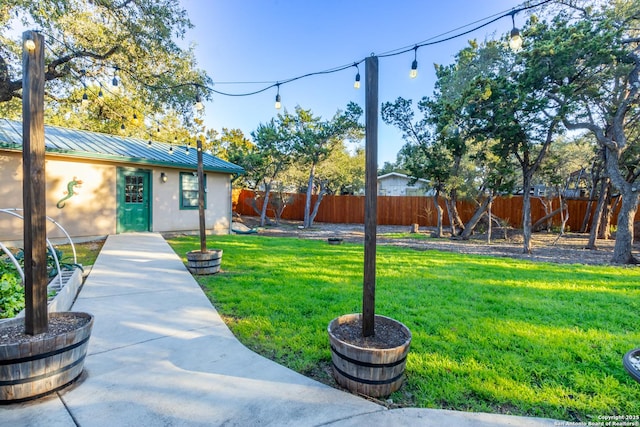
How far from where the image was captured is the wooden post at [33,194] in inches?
75.2

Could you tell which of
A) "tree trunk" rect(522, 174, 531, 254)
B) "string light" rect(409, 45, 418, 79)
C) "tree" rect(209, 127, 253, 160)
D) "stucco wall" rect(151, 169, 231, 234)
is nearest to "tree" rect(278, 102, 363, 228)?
"stucco wall" rect(151, 169, 231, 234)

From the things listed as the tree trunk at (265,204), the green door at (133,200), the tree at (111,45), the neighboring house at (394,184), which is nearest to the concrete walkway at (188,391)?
the tree at (111,45)

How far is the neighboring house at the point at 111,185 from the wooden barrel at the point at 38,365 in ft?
24.4

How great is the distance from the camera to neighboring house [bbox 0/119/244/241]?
7234 mm

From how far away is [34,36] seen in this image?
204 centimetres

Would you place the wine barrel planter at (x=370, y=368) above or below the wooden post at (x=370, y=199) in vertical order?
below

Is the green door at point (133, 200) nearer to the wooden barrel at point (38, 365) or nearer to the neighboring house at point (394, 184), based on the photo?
the wooden barrel at point (38, 365)

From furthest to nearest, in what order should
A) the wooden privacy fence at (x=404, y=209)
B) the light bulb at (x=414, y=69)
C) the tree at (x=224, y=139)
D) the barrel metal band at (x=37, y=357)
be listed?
the tree at (x=224, y=139) < the wooden privacy fence at (x=404, y=209) < the light bulb at (x=414, y=69) < the barrel metal band at (x=37, y=357)

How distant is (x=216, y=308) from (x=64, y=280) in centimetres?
203

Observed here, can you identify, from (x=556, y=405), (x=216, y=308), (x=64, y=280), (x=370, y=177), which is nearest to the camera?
(x=556, y=405)

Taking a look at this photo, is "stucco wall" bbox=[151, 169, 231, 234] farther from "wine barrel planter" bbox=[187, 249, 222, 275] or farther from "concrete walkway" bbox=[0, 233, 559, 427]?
"concrete walkway" bbox=[0, 233, 559, 427]

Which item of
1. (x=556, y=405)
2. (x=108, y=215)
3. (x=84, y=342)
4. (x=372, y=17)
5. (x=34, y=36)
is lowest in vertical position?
(x=556, y=405)

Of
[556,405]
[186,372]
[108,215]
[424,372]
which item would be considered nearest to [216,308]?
[186,372]

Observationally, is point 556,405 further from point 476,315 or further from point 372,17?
point 372,17
